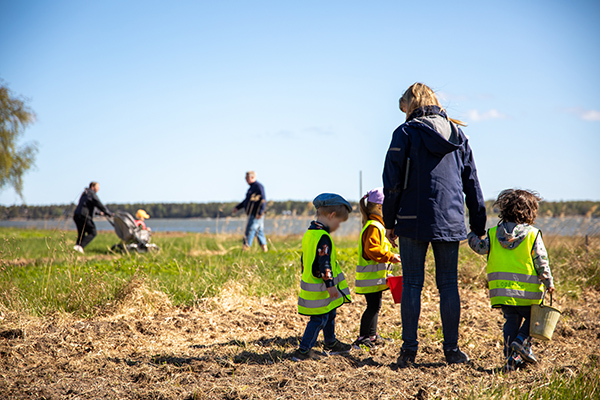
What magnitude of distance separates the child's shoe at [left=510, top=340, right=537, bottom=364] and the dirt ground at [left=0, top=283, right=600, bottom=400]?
0.12 metres

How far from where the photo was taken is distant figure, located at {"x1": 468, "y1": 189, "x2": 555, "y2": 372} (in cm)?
366

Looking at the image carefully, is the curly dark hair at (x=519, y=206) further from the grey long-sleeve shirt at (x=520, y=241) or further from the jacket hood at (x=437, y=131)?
the jacket hood at (x=437, y=131)

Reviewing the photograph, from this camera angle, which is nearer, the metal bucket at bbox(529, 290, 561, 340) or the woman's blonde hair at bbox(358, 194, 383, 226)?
the metal bucket at bbox(529, 290, 561, 340)

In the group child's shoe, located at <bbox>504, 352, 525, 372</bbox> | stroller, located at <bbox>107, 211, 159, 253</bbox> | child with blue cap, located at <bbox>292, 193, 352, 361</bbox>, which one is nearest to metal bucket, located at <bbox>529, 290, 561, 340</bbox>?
child's shoe, located at <bbox>504, 352, 525, 372</bbox>

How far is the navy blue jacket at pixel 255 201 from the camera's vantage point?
11336 mm

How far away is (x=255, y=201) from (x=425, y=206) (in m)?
8.24

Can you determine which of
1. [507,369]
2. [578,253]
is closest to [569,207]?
[578,253]

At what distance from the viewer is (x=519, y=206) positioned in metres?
3.83

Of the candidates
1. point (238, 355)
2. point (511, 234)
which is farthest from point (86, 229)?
point (511, 234)

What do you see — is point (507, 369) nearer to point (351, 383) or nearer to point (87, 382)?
point (351, 383)

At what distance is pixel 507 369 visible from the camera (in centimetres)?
351

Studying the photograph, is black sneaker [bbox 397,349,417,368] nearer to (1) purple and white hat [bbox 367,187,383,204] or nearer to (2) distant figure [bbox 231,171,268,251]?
(1) purple and white hat [bbox 367,187,383,204]

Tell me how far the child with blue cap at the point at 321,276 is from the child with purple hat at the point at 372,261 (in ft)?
0.96

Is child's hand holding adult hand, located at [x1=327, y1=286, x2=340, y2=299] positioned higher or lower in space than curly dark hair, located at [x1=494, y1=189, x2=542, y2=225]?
lower
